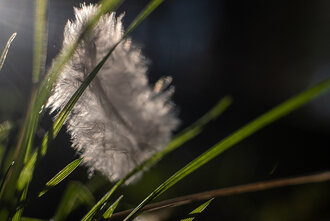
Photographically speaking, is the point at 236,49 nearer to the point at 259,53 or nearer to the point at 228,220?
the point at 259,53

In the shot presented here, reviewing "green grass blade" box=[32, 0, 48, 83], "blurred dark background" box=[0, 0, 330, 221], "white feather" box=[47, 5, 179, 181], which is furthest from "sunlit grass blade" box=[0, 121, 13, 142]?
"blurred dark background" box=[0, 0, 330, 221]

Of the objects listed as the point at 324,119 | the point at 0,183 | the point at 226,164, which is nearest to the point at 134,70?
the point at 0,183

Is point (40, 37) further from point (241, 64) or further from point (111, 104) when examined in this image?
point (241, 64)

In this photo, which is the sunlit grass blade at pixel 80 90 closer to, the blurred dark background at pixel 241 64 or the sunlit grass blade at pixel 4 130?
the sunlit grass blade at pixel 4 130

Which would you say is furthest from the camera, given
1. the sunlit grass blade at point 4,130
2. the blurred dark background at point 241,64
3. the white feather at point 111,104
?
the blurred dark background at point 241,64

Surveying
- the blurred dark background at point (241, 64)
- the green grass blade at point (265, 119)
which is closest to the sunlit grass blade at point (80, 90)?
the green grass blade at point (265, 119)
